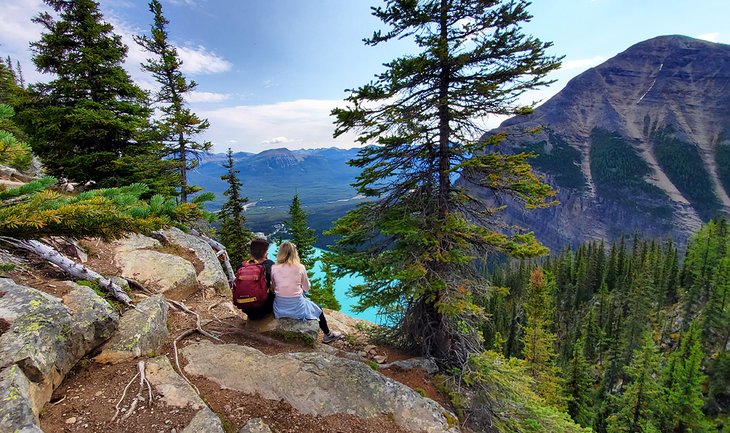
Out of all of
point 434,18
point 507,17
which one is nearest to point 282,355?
point 434,18

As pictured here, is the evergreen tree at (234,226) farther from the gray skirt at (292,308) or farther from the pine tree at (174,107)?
the gray skirt at (292,308)

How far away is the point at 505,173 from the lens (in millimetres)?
7344

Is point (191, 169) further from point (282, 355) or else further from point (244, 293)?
point (282, 355)

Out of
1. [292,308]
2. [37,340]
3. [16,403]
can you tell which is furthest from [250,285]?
[16,403]

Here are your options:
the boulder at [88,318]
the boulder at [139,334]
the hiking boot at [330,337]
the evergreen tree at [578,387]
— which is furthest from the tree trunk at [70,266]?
the evergreen tree at [578,387]

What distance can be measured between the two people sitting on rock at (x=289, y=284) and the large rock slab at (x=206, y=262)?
3.73 meters

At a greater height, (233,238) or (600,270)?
(233,238)

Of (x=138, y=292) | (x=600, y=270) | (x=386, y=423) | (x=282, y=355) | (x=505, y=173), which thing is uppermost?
(x=505, y=173)

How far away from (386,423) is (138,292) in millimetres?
5833

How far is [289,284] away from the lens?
22.2 ft

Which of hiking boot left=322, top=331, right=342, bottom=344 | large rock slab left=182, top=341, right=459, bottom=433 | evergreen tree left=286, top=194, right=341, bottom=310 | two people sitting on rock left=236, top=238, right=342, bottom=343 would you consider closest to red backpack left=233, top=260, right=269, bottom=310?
two people sitting on rock left=236, top=238, right=342, bottom=343

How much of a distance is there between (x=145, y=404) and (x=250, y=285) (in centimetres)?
267

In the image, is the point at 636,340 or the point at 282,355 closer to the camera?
the point at 282,355

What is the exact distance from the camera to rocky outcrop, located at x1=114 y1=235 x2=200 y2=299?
8319 millimetres
